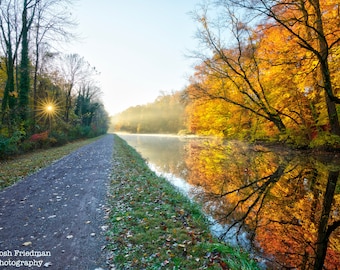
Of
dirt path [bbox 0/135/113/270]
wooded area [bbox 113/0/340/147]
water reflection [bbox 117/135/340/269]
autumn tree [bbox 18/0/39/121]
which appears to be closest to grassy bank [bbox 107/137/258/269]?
dirt path [bbox 0/135/113/270]

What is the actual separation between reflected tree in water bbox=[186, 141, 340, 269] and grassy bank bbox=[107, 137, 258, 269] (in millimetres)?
824

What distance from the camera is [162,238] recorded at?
404 centimetres

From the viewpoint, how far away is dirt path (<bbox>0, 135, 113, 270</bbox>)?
3383 mm

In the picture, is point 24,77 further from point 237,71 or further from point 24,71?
point 237,71

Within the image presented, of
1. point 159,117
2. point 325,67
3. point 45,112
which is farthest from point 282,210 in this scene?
point 159,117

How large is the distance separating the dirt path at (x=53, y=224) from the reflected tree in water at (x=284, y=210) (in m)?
2.97

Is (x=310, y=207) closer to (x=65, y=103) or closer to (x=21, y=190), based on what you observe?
(x=21, y=190)

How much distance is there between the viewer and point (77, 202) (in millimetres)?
5906

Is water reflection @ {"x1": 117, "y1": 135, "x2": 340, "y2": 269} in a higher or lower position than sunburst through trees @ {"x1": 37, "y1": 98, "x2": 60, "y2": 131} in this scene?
lower

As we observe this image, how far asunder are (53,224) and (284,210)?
5.84 metres

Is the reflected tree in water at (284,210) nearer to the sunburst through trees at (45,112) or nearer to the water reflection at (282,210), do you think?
the water reflection at (282,210)

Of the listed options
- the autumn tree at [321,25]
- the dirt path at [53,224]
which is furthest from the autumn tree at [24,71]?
the autumn tree at [321,25]

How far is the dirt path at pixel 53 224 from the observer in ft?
11.1

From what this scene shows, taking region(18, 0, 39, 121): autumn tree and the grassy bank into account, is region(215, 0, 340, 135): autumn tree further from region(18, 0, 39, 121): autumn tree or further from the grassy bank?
region(18, 0, 39, 121): autumn tree
